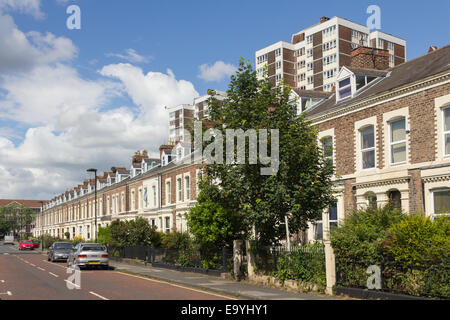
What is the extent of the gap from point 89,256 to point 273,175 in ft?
54.4

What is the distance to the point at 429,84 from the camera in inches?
787

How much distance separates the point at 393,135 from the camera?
2194cm

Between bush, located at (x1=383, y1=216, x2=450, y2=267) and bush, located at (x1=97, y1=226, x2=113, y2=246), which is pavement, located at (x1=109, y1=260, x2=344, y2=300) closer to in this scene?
bush, located at (x1=383, y1=216, x2=450, y2=267)

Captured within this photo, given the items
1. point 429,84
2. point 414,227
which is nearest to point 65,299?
point 414,227

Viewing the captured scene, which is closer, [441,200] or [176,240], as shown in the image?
[441,200]

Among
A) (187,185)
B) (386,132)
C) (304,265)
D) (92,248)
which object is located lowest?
(92,248)

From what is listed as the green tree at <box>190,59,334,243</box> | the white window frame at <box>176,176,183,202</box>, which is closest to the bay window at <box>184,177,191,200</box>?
the white window frame at <box>176,176,183,202</box>

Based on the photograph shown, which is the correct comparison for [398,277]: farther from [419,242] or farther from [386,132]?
[386,132]

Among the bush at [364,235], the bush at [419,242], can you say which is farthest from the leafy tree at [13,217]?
the bush at [419,242]

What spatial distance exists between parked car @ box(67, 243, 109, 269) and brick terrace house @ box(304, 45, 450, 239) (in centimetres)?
1323

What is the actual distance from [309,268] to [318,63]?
7432cm

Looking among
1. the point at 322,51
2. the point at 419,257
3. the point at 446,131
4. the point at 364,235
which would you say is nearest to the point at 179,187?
the point at 446,131

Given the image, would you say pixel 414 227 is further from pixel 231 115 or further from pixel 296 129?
pixel 231 115

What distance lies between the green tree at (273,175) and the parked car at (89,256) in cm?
1312
